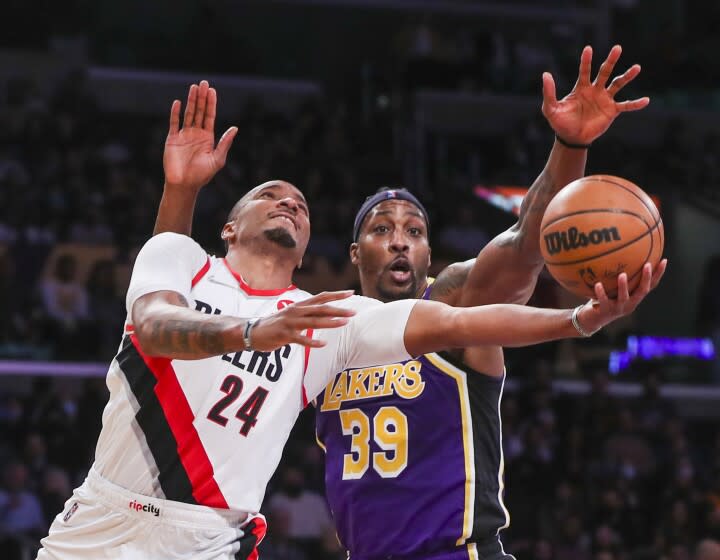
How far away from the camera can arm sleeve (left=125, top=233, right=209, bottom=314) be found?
4.33 meters

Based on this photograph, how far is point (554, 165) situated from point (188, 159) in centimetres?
175

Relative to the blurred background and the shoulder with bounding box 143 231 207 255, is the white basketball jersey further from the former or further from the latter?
the blurred background

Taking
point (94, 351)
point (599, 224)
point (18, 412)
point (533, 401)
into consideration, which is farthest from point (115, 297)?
point (599, 224)

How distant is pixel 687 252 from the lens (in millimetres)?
18812

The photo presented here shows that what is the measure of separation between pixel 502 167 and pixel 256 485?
50.4 feet

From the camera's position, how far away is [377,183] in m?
17.4

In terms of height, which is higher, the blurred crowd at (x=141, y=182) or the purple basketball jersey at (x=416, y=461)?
the blurred crowd at (x=141, y=182)

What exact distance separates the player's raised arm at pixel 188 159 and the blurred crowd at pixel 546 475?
5847 mm

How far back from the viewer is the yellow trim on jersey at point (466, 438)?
481 centimetres

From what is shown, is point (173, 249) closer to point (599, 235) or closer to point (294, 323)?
point (294, 323)

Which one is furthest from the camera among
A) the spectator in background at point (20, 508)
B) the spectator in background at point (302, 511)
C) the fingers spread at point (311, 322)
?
the spectator in background at point (302, 511)

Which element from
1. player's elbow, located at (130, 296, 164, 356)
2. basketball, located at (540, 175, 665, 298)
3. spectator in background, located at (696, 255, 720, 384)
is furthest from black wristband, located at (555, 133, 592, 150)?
spectator in background, located at (696, 255, 720, 384)

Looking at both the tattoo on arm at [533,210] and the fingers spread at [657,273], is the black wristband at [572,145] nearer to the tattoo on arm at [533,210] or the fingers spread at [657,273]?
the tattoo on arm at [533,210]

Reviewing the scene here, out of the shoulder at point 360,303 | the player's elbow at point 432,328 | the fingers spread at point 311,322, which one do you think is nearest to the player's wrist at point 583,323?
the player's elbow at point 432,328
